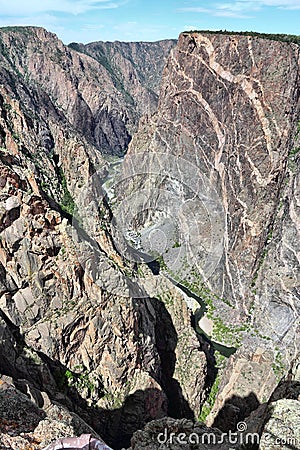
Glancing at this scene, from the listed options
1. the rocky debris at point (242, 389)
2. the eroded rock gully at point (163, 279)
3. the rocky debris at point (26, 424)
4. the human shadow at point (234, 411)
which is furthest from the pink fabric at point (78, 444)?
the rocky debris at point (242, 389)

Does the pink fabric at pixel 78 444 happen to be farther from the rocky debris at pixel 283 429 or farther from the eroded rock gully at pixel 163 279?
the rocky debris at pixel 283 429

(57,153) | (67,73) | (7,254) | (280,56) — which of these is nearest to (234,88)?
(280,56)

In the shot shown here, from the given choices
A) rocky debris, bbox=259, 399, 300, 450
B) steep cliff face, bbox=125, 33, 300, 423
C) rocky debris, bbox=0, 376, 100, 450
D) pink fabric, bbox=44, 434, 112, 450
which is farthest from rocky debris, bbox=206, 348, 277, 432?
pink fabric, bbox=44, 434, 112, 450

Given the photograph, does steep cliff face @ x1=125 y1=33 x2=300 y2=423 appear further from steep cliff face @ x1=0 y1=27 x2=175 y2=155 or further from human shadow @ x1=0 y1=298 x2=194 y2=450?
steep cliff face @ x1=0 y1=27 x2=175 y2=155

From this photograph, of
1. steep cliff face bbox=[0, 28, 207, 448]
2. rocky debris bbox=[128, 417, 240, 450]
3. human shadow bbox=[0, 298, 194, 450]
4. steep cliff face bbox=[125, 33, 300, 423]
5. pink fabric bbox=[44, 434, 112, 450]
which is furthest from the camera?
steep cliff face bbox=[125, 33, 300, 423]

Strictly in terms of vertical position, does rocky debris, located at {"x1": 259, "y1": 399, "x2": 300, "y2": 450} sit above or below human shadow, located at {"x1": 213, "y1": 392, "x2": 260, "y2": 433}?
above

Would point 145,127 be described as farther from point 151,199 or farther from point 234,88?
point 234,88

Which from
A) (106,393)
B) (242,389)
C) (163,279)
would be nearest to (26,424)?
(106,393)

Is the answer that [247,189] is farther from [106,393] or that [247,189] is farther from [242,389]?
[106,393]
